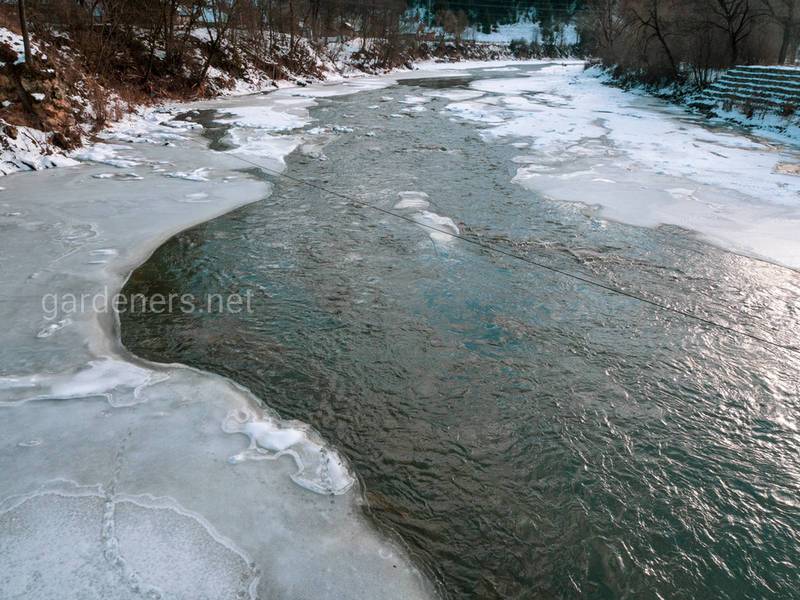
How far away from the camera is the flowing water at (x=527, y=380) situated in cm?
255

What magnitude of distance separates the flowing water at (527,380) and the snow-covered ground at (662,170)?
91cm

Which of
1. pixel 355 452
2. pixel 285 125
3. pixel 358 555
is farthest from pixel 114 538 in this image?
pixel 285 125

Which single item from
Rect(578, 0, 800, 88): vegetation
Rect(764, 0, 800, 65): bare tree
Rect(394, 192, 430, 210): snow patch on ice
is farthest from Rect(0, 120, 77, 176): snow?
Rect(764, 0, 800, 65): bare tree

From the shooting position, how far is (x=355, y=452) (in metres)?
3.05

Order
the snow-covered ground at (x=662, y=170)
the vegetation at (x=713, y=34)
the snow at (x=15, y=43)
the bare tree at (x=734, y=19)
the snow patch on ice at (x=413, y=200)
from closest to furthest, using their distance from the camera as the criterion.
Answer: the snow-covered ground at (x=662, y=170)
the snow patch on ice at (x=413, y=200)
the snow at (x=15, y=43)
the bare tree at (x=734, y=19)
the vegetation at (x=713, y=34)

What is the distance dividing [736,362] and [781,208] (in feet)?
15.7

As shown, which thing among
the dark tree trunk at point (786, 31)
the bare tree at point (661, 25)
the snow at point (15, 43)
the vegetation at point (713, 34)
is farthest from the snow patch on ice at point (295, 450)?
the dark tree trunk at point (786, 31)

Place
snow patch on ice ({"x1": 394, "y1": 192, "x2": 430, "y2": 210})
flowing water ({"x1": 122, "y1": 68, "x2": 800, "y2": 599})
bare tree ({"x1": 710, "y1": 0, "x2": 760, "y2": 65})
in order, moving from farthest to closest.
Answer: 1. bare tree ({"x1": 710, "y1": 0, "x2": 760, "y2": 65})
2. snow patch on ice ({"x1": 394, "y1": 192, "x2": 430, "y2": 210})
3. flowing water ({"x1": 122, "y1": 68, "x2": 800, "y2": 599})

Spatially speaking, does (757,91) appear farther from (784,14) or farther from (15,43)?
(15,43)

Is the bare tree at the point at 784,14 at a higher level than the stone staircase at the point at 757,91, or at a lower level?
higher

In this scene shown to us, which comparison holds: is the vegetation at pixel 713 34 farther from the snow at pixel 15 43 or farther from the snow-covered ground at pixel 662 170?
the snow at pixel 15 43

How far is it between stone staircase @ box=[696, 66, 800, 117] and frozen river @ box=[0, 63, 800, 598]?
975 centimetres

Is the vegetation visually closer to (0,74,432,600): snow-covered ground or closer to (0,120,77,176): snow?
(0,120,77,176): snow

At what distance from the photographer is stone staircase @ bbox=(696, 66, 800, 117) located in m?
15.2
